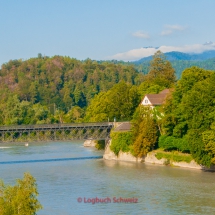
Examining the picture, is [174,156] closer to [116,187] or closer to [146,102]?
[116,187]

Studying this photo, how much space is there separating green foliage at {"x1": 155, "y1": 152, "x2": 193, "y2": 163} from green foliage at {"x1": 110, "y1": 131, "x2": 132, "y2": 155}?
234 inches

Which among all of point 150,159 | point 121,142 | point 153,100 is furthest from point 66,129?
point 153,100

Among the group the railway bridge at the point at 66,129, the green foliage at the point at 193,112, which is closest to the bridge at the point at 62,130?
the railway bridge at the point at 66,129

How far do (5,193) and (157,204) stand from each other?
55.2 ft

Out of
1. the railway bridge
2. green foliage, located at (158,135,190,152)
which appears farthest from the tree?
green foliage, located at (158,135,190,152)

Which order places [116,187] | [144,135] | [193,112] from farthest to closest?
[144,135]
[193,112]
[116,187]

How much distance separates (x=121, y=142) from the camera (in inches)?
3147

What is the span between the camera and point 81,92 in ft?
649

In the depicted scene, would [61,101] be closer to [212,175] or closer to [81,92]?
[81,92]

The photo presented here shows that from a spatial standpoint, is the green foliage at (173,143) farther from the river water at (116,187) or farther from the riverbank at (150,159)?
the river water at (116,187)

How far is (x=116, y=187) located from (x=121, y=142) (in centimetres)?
2322

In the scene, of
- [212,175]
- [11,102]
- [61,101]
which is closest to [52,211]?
[212,175]

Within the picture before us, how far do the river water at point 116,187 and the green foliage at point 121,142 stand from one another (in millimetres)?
3158

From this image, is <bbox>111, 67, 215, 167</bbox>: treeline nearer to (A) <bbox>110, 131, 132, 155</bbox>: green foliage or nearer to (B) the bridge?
(A) <bbox>110, 131, 132, 155</bbox>: green foliage
